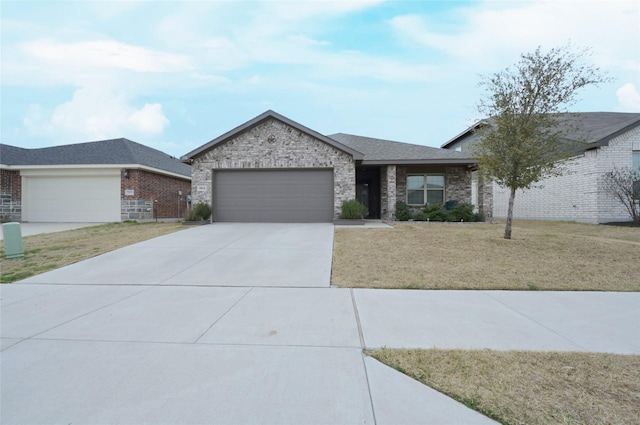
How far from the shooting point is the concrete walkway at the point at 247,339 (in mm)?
2621

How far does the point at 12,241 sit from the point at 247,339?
813 centimetres

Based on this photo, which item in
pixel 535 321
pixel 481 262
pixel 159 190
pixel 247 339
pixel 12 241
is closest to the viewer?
pixel 247 339

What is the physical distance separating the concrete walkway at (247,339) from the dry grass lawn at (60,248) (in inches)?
35.0

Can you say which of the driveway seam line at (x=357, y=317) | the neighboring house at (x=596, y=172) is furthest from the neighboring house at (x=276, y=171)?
the driveway seam line at (x=357, y=317)

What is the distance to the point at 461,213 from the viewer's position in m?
15.4

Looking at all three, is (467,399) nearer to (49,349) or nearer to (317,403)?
(317,403)

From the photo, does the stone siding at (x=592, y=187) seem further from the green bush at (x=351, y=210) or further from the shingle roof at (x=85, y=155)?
the shingle roof at (x=85, y=155)

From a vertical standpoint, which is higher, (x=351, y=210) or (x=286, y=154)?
(x=286, y=154)

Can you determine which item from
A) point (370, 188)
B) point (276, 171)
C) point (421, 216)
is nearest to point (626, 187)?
point (421, 216)

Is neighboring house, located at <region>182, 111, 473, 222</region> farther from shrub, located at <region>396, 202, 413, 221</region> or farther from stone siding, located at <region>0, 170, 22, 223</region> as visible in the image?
stone siding, located at <region>0, 170, 22, 223</region>

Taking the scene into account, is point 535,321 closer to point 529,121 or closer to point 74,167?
point 529,121

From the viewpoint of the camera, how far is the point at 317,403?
8.74ft

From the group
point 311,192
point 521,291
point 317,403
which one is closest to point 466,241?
point 521,291

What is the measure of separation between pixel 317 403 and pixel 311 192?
12.5 metres
